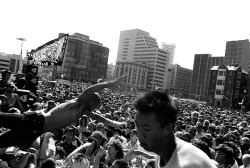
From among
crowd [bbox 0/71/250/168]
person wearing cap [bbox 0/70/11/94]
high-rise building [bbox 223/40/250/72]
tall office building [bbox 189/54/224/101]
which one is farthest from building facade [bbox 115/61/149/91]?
crowd [bbox 0/71/250/168]

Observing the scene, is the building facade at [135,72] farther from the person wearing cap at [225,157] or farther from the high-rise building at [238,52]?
the person wearing cap at [225,157]

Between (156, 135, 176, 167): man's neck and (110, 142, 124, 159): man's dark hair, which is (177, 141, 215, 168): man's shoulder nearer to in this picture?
(156, 135, 176, 167): man's neck

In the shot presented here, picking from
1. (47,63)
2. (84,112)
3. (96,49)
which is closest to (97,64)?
(96,49)

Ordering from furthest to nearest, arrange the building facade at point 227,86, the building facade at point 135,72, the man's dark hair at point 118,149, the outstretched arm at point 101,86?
the building facade at point 135,72, the building facade at point 227,86, the man's dark hair at point 118,149, the outstretched arm at point 101,86

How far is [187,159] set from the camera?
70.1 inches

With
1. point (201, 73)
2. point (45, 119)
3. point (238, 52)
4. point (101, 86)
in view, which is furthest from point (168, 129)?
point (201, 73)

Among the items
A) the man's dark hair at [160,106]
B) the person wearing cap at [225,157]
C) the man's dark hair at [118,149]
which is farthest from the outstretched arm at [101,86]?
the person wearing cap at [225,157]

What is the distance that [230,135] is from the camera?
8.86 m

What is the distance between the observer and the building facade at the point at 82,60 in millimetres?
144375

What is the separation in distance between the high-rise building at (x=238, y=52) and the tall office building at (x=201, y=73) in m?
19.9

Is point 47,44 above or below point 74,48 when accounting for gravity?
below

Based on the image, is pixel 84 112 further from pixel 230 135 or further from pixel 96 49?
pixel 96 49

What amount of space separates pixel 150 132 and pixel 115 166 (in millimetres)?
3208

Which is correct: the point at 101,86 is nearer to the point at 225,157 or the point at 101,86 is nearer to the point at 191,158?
the point at 191,158
